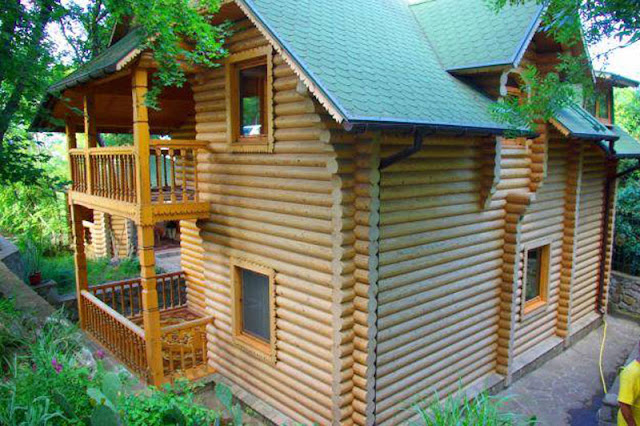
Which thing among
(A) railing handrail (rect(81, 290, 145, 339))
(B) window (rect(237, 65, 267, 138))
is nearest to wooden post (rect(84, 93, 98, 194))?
(A) railing handrail (rect(81, 290, 145, 339))

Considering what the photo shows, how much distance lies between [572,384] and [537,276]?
2347 millimetres

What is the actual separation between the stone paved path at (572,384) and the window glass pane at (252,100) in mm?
6580

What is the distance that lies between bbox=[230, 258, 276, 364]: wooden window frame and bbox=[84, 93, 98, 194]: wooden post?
3742 millimetres

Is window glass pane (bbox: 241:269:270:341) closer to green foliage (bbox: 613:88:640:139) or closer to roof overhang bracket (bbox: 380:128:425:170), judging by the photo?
roof overhang bracket (bbox: 380:128:425:170)

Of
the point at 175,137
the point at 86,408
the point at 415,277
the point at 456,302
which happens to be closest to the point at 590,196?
the point at 456,302

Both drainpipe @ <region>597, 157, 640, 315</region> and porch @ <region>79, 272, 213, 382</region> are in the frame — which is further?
drainpipe @ <region>597, 157, 640, 315</region>

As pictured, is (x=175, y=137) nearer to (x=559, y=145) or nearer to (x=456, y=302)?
(x=456, y=302)

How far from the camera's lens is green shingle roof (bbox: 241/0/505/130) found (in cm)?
585

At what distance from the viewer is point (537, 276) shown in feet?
35.1

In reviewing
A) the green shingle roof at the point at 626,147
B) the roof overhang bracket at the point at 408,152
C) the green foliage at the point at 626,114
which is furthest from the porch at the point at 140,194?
the green foliage at the point at 626,114

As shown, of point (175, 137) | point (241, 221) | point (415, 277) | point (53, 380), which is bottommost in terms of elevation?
point (53, 380)

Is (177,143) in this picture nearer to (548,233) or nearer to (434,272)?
(434,272)

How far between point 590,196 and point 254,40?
924 cm

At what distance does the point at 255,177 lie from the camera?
7.73 metres
